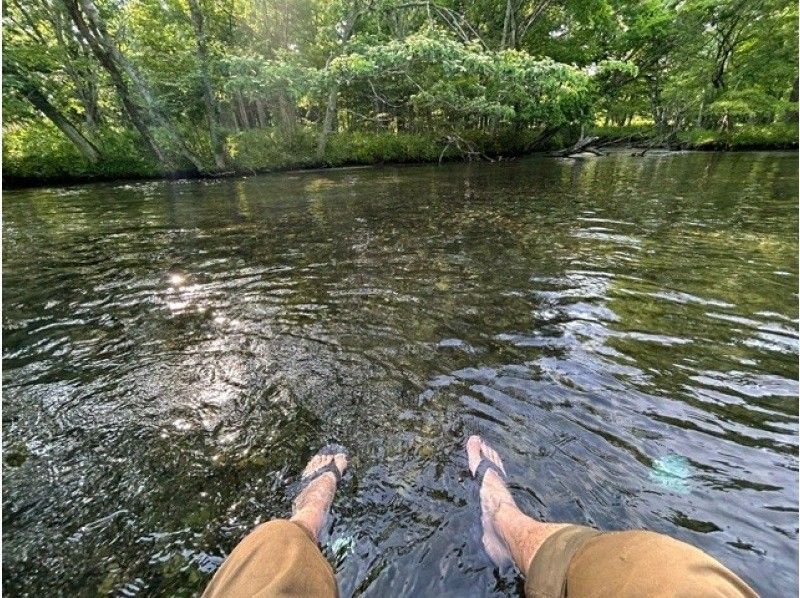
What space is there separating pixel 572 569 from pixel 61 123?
22228 mm

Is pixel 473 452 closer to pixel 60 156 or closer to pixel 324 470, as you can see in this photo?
pixel 324 470

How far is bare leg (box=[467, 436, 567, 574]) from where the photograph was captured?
2.10 meters

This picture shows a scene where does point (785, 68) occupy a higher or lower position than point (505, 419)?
higher

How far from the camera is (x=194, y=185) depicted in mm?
16031

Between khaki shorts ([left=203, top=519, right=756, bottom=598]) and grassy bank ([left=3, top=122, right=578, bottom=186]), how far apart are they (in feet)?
58.1

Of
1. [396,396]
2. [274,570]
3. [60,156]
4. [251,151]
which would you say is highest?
[60,156]

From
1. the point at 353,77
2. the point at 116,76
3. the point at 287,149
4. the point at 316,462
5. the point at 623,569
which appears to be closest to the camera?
the point at 623,569

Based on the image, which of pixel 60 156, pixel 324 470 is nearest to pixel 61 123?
pixel 60 156

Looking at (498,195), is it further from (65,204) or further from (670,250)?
(65,204)

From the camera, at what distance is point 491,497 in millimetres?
2529

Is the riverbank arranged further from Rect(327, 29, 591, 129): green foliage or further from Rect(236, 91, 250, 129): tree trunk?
Rect(236, 91, 250, 129): tree trunk

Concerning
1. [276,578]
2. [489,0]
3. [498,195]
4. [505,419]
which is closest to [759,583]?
[505,419]

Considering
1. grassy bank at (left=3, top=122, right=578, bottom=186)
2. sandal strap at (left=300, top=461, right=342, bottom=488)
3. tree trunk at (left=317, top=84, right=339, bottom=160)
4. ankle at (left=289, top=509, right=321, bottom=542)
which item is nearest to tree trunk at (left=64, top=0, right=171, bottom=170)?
grassy bank at (left=3, top=122, right=578, bottom=186)

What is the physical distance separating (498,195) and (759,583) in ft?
36.3
